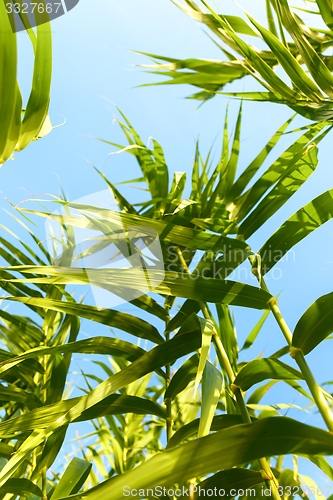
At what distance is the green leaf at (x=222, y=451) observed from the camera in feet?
1.14

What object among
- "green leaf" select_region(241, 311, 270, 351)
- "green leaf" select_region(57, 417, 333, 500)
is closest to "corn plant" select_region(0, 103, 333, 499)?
"green leaf" select_region(57, 417, 333, 500)

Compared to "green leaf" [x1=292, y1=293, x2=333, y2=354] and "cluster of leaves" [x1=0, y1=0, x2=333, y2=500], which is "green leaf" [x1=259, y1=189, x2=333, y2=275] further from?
"green leaf" [x1=292, y1=293, x2=333, y2=354]

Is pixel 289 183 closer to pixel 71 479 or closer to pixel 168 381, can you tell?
pixel 168 381

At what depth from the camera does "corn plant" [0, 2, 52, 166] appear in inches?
17.2

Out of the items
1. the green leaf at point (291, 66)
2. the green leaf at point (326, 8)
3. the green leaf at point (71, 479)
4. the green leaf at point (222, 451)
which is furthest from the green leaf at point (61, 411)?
the green leaf at point (326, 8)

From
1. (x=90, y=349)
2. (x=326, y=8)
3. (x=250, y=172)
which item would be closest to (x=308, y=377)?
(x=90, y=349)

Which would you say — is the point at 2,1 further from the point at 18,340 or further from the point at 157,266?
the point at 18,340

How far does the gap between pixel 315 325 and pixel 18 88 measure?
469mm

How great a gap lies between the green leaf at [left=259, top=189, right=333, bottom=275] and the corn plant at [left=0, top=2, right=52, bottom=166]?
0.38 m

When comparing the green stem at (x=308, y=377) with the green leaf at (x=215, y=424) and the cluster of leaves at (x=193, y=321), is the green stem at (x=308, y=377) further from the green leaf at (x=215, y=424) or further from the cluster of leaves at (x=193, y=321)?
the green leaf at (x=215, y=424)

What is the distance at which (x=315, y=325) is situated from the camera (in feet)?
1.68

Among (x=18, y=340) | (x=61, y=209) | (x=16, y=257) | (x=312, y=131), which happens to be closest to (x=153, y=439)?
(x=18, y=340)

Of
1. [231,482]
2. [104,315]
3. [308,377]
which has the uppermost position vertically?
[104,315]

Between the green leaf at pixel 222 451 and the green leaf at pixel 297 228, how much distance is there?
0.30 meters
